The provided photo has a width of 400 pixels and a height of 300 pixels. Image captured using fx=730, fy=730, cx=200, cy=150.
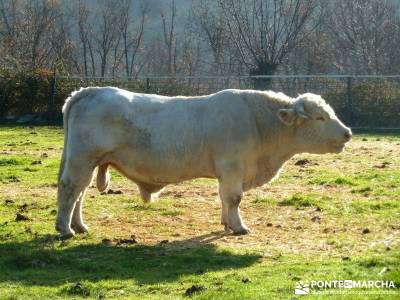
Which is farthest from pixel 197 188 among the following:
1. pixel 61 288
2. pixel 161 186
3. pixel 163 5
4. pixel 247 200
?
pixel 163 5

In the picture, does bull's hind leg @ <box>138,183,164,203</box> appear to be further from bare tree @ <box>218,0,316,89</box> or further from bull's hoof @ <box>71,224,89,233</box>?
bare tree @ <box>218,0,316,89</box>

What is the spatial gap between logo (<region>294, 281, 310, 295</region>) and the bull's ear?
3447 mm

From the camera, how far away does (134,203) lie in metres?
11.8

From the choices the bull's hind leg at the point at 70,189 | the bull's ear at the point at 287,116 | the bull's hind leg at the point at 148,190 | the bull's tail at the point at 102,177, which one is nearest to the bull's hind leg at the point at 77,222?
the bull's hind leg at the point at 70,189

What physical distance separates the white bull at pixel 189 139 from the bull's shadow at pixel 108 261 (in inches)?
35.1

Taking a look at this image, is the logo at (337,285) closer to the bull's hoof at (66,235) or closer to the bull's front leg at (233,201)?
the bull's front leg at (233,201)

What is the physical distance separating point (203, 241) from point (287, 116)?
2.06m

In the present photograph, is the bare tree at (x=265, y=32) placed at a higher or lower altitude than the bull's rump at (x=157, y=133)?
higher

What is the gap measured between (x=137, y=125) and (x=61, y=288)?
3.23m

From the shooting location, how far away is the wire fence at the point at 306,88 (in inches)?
1110

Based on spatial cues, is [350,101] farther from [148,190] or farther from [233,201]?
[233,201]

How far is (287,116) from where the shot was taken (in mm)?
9844

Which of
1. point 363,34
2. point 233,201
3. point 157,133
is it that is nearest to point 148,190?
point 157,133

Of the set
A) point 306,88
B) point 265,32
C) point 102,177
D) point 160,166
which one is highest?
point 265,32
